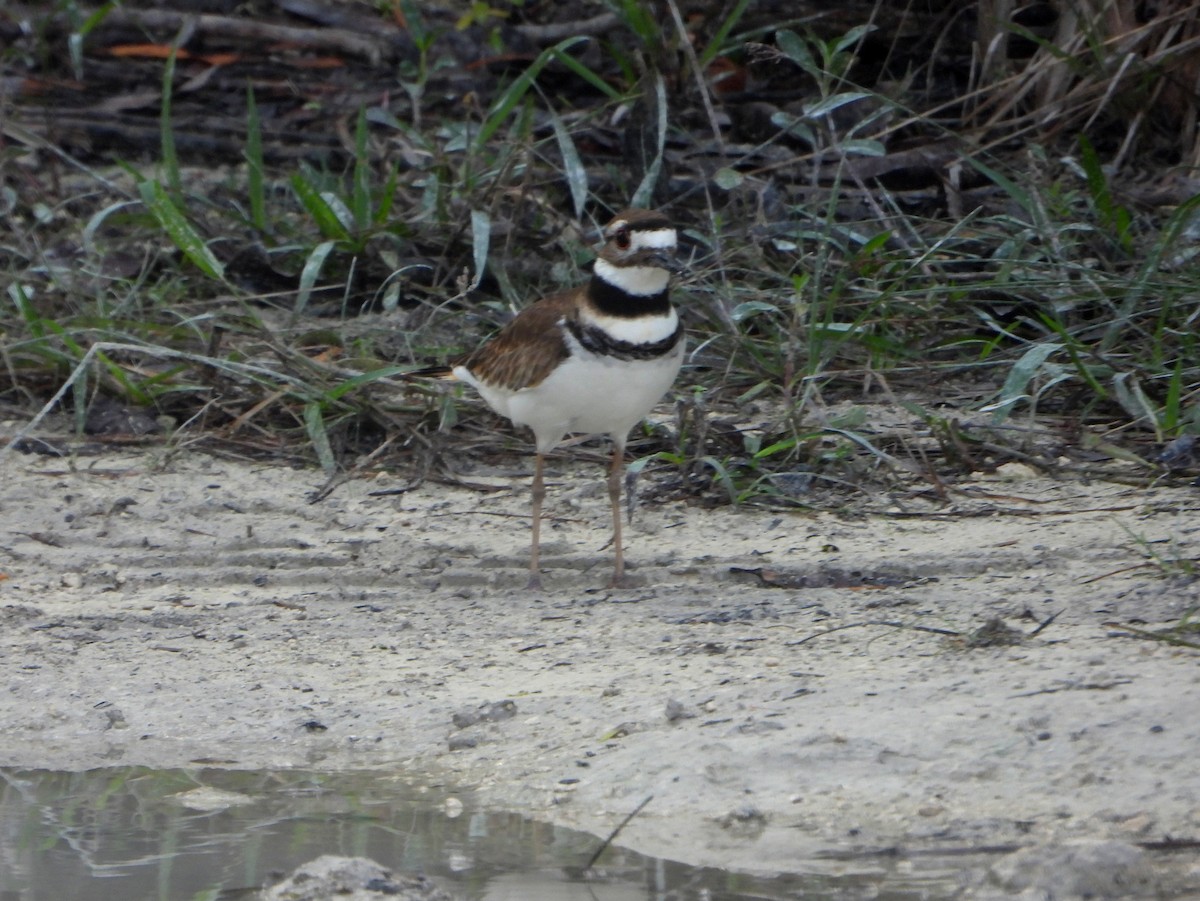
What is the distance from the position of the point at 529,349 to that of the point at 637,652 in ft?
3.46

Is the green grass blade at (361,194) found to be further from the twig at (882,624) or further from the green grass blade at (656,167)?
the twig at (882,624)

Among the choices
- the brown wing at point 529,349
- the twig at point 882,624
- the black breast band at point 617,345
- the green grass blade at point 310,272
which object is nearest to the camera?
the twig at point 882,624

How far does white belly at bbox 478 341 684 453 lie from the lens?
15.0 ft

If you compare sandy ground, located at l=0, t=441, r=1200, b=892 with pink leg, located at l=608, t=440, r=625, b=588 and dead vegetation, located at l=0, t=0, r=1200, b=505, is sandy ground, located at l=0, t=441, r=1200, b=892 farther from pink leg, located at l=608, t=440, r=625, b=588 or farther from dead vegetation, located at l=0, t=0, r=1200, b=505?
dead vegetation, located at l=0, t=0, r=1200, b=505

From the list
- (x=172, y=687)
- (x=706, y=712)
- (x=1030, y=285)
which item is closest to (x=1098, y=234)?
(x=1030, y=285)

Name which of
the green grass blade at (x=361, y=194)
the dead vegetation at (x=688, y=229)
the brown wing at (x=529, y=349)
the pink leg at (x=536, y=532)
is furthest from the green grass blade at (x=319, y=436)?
the green grass blade at (x=361, y=194)

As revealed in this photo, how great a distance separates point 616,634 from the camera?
427 centimetres

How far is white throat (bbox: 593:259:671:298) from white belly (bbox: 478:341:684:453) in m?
0.17

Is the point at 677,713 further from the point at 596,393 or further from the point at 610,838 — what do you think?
the point at 596,393

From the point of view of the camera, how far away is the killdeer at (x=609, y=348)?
459 centimetres

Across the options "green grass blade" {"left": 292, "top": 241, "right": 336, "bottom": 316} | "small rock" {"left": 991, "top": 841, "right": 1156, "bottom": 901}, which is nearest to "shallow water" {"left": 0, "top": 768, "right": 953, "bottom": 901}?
"small rock" {"left": 991, "top": 841, "right": 1156, "bottom": 901}

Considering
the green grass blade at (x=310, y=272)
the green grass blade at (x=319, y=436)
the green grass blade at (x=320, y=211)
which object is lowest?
the green grass blade at (x=319, y=436)

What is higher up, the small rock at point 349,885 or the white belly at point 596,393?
the white belly at point 596,393

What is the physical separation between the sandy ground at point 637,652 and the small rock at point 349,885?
428 mm
